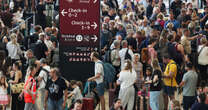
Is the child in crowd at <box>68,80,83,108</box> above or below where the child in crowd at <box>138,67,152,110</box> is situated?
above

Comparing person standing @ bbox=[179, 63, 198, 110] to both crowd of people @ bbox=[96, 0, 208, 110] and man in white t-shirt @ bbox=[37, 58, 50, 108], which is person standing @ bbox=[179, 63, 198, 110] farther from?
man in white t-shirt @ bbox=[37, 58, 50, 108]

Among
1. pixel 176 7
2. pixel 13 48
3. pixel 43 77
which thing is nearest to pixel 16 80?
pixel 43 77

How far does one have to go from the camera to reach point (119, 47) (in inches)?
831

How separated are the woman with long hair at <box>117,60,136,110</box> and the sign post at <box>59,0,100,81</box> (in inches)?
39.0

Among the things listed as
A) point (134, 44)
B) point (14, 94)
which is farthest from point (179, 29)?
point (14, 94)

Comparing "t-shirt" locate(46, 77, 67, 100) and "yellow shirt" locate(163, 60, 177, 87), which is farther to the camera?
"yellow shirt" locate(163, 60, 177, 87)

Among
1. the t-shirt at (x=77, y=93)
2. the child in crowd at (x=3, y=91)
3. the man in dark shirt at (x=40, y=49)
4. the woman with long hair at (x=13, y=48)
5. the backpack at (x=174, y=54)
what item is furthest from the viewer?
the woman with long hair at (x=13, y=48)

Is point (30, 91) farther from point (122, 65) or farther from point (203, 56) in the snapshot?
point (203, 56)

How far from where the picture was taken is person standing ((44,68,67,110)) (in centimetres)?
1692

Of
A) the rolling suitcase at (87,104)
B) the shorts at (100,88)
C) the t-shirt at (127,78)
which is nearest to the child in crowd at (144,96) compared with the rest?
the t-shirt at (127,78)

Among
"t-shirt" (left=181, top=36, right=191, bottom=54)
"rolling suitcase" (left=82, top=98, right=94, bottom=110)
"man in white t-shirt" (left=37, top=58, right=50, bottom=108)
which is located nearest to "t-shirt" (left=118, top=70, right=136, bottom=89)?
"rolling suitcase" (left=82, top=98, right=94, bottom=110)

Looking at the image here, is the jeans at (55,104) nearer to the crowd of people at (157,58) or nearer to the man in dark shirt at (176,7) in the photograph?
the crowd of people at (157,58)

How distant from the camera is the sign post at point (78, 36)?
1764cm

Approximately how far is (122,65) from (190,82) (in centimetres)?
367
